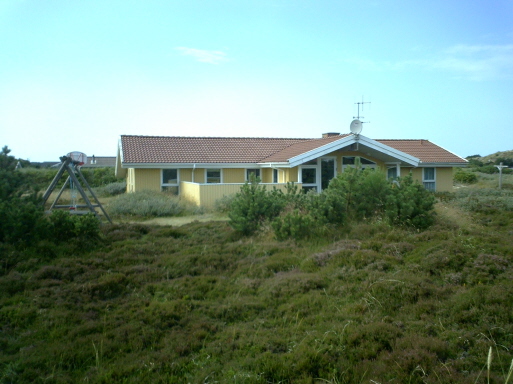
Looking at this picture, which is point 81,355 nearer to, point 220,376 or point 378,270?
point 220,376

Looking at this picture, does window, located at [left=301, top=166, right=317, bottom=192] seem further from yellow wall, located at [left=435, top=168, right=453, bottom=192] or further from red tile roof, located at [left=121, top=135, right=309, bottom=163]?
yellow wall, located at [left=435, top=168, right=453, bottom=192]

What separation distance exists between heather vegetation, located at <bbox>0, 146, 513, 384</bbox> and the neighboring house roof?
32.7 feet

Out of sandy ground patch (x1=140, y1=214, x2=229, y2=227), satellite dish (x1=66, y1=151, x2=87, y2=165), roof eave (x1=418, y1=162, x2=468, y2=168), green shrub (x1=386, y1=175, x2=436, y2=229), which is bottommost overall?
sandy ground patch (x1=140, y1=214, x2=229, y2=227)

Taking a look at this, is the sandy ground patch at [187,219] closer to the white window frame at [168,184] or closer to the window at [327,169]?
the white window frame at [168,184]

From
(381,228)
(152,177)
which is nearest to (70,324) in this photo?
→ (381,228)

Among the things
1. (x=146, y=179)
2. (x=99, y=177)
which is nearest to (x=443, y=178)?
(x=146, y=179)

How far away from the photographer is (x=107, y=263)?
9422 mm

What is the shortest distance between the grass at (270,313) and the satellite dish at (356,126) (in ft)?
36.5

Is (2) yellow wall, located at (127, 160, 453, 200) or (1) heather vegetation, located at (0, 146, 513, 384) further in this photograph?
(2) yellow wall, located at (127, 160, 453, 200)

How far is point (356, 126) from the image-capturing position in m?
21.4

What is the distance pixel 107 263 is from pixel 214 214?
28.6 ft

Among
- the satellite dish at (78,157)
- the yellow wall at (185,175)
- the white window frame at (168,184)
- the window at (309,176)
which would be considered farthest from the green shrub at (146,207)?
the window at (309,176)

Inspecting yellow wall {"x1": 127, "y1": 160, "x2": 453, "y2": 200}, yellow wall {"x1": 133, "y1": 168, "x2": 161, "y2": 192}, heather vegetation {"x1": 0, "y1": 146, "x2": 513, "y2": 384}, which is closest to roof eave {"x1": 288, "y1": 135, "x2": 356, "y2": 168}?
yellow wall {"x1": 127, "y1": 160, "x2": 453, "y2": 200}

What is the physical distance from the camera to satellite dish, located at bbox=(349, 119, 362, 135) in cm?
2136
